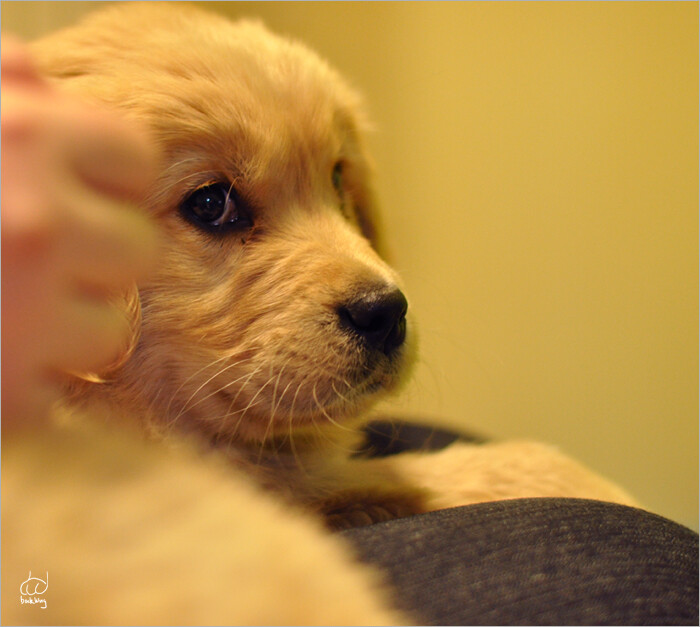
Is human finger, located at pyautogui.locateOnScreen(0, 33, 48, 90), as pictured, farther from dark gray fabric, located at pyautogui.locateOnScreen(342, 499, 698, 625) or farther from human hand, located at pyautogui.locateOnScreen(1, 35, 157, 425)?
dark gray fabric, located at pyautogui.locateOnScreen(342, 499, 698, 625)

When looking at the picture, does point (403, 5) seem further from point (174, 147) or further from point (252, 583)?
point (252, 583)

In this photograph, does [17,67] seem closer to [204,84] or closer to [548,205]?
[204,84]

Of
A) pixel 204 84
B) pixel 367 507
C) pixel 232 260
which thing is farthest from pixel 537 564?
pixel 204 84

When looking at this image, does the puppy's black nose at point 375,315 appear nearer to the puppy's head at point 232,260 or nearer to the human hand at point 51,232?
the puppy's head at point 232,260

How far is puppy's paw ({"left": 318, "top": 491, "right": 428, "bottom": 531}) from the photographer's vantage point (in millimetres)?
897

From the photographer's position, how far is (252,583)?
47 centimetres

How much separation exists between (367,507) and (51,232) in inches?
22.8

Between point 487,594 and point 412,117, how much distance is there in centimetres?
202

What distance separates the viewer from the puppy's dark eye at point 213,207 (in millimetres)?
1038

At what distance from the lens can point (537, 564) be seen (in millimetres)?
701

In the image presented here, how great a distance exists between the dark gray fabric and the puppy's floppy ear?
1.30 feet

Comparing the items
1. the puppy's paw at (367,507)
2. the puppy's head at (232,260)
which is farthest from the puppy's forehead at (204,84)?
the puppy's paw at (367,507)
